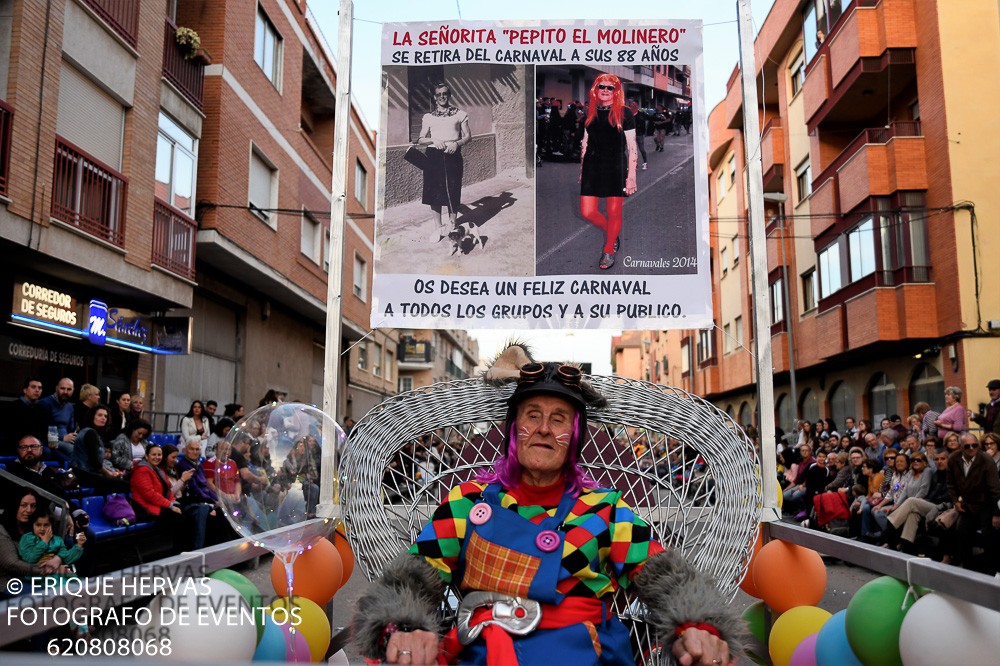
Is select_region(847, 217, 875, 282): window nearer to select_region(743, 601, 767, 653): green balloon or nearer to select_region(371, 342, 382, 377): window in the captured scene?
select_region(743, 601, 767, 653): green balloon

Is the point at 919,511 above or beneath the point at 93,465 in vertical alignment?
beneath

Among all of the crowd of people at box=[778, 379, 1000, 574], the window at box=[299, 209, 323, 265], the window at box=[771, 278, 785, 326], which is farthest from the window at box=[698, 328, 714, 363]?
the crowd of people at box=[778, 379, 1000, 574]

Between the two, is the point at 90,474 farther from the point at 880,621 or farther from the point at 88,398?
the point at 880,621

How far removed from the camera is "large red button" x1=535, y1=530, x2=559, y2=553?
9.21ft

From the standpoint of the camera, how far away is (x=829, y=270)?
19.9 metres

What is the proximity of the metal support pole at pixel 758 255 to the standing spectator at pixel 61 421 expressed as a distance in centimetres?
704

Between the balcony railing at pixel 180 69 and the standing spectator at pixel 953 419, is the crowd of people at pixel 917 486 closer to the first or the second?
the standing spectator at pixel 953 419

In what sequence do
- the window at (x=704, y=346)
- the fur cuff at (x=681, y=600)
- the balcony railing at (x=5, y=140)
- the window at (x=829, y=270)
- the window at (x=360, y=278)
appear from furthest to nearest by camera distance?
the window at (x=704, y=346)
the window at (x=360, y=278)
the window at (x=829, y=270)
the balcony railing at (x=5, y=140)
the fur cuff at (x=681, y=600)

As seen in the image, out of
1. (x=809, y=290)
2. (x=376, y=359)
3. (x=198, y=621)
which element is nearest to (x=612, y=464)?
(x=198, y=621)

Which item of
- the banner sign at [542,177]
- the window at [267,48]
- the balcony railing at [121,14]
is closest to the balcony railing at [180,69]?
the balcony railing at [121,14]

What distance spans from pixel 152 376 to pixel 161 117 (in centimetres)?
447

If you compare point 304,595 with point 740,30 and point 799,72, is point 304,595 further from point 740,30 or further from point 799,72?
point 799,72

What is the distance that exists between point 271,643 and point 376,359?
3144cm

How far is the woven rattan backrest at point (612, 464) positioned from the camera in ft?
11.0
